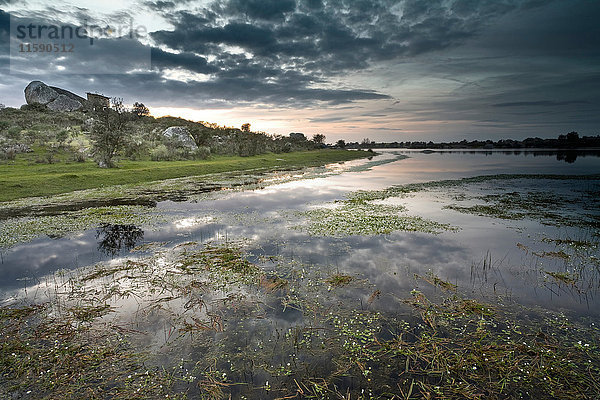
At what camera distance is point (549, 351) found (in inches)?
268

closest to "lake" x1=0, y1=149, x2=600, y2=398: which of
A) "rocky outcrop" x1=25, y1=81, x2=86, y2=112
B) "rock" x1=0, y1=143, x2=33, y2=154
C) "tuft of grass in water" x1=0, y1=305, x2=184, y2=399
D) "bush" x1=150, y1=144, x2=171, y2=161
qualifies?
"tuft of grass in water" x1=0, y1=305, x2=184, y2=399

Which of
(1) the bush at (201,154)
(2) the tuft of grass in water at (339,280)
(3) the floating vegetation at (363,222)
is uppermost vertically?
(1) the bush at (201,154)

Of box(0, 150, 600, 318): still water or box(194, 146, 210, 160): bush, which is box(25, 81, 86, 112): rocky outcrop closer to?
box(194, 146, 210, 160): bush

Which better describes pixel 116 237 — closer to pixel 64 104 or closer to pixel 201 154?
pixel 201 154

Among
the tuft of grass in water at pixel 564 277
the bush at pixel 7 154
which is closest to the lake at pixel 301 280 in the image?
the tuft of grass in water at pixel 564 277

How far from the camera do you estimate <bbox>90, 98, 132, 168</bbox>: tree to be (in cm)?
4450

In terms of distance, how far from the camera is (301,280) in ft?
35.2

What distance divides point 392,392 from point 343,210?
17.3m

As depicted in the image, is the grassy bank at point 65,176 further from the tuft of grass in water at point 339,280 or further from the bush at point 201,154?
the tuft of grass in water at point 339,280

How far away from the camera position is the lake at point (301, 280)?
22.5ft

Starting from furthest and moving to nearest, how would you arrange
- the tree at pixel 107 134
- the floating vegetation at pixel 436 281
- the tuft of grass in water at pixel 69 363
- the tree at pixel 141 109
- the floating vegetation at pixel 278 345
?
the tree at pixel 141 109, the tree at pixel 107 134, the floating vegetation at pixel 436 281, the floating vegetation at pixel 278 345, the tuft of grass in water at pixel 69 363

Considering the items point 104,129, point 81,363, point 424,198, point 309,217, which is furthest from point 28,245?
point 104,129

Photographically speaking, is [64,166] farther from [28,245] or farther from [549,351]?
[549,351]

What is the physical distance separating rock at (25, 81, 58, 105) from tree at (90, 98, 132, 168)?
3920 inches
